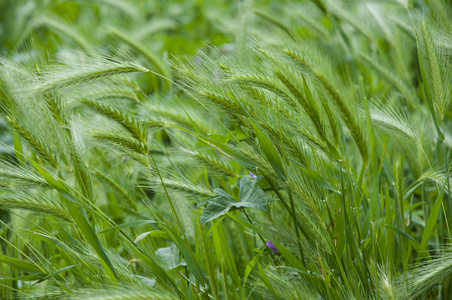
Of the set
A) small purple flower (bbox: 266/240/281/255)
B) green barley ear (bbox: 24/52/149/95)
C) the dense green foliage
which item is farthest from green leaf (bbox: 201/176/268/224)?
green barley ear (bbox: 24/52/149/95)

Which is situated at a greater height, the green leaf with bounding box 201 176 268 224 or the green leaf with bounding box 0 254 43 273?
the green leaf with bounding box 201 176 268 224

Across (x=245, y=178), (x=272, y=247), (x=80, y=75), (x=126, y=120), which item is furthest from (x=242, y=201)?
(x=80, y=75)

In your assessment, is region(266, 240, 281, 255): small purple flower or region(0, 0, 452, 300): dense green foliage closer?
region(0, 0, 452, 300): dense green foliage

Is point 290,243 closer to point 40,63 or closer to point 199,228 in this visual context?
point 199,228

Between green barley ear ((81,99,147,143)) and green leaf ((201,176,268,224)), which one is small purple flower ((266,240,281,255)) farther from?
green barley ear ((81,99,147,143))

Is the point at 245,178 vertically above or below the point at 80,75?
below

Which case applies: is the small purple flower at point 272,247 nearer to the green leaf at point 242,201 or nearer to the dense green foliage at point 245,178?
the dense green foliage at point 245,178

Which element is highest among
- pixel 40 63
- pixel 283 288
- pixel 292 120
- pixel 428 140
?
pixel 40 63

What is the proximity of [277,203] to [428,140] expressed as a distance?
60 centimetres

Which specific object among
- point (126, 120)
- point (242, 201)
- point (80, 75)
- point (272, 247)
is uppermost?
point (80, 75)

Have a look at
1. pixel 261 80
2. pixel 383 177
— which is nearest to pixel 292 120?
pixel 261 80

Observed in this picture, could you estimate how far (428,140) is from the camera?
1498 millimetres

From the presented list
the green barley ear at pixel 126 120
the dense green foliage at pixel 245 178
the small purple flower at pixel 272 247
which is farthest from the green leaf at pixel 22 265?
the small purple flower at pixel 272 247

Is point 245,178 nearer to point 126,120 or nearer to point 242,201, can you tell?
point 242,201
